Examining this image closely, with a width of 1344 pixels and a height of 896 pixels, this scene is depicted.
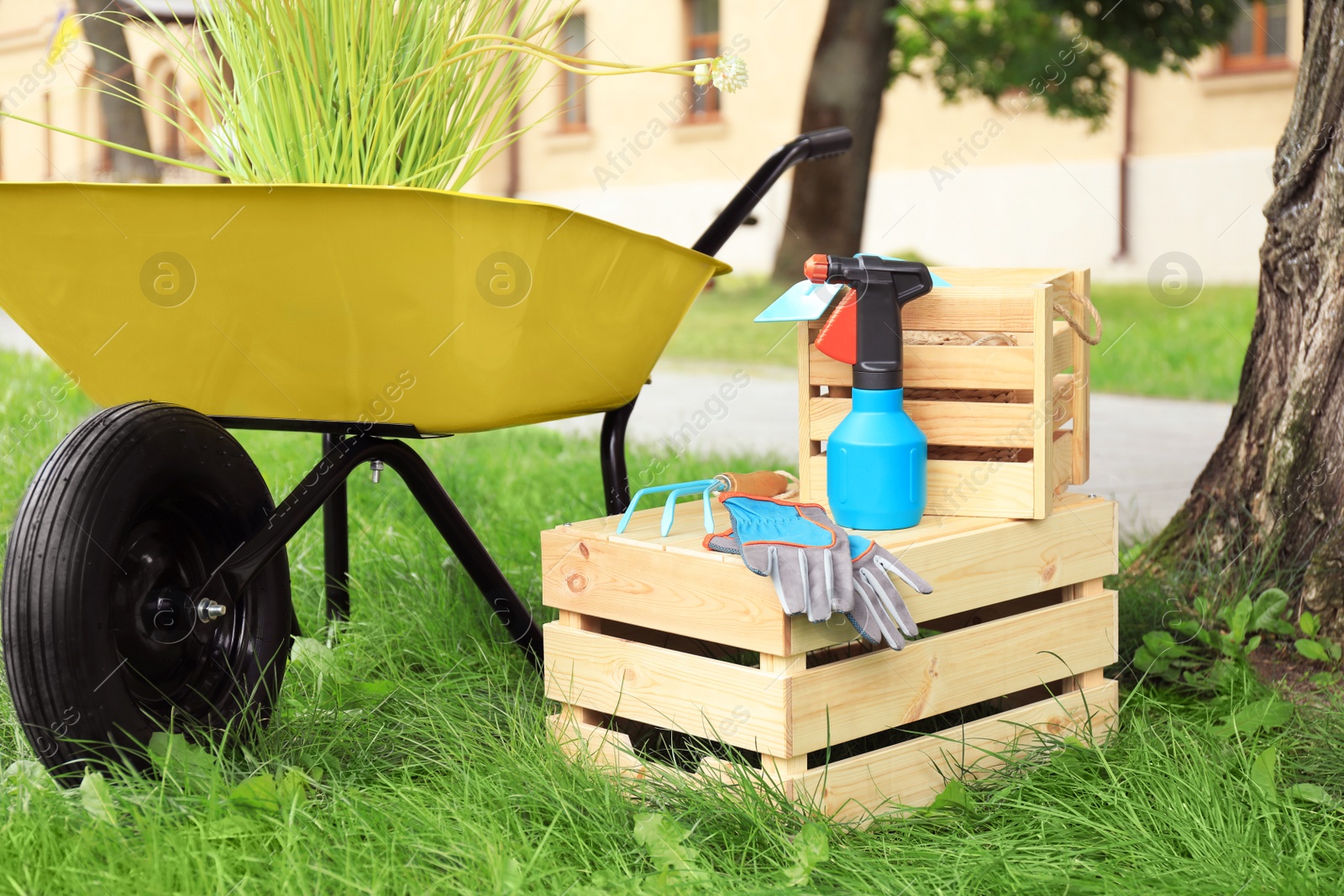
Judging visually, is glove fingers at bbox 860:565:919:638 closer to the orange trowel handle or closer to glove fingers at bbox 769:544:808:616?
glove fingers at bbox 769:544:808:616

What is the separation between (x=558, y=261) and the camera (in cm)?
177

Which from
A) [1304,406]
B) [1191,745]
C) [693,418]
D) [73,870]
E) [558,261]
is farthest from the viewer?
[693,418]

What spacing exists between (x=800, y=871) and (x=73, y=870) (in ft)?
2.80

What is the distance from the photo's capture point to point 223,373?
185 centimetres

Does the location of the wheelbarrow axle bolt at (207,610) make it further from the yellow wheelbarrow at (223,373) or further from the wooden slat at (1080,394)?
the wooden slat at (1080,394)

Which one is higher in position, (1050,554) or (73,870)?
(1050,554)

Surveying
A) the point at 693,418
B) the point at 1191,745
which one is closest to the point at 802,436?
the point at 1191,745

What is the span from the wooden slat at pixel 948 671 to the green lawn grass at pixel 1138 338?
3157 mm

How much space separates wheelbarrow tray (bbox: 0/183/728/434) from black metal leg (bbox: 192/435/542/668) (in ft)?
0.32

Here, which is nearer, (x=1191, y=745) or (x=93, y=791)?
(x=93, y=791)

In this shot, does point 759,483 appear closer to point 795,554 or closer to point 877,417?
point 877,417

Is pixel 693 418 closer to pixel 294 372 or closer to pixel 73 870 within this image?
pixel 294 372

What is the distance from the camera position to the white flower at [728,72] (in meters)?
1.86

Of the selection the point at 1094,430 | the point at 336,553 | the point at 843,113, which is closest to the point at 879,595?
the point at 336,553
